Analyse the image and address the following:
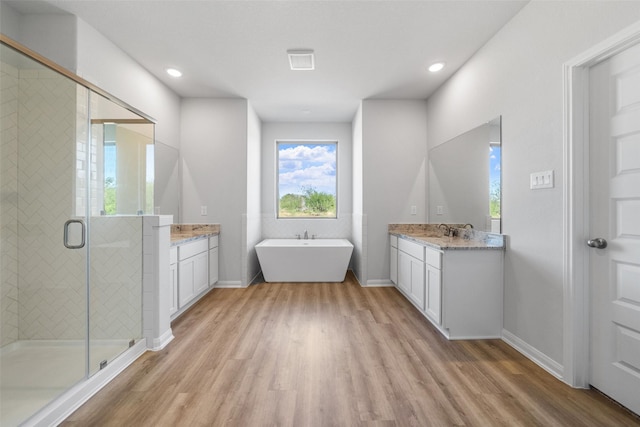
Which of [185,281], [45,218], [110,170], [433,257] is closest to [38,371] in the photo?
[45,218]

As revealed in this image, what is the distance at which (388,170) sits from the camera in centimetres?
405

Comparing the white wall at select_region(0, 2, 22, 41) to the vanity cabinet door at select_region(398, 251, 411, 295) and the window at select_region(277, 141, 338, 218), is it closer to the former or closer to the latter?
the window at select_region(277, 141, 338, 218)

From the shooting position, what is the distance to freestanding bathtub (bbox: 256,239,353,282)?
407 centimetres

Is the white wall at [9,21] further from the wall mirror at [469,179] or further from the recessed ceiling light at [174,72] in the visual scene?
the wall mirror at [469,179]

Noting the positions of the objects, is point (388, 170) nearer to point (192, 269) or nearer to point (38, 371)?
point (192, 269)

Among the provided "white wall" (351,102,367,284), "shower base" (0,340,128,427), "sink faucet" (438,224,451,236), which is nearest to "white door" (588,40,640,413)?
"sink faucet" (438,224,451,236)

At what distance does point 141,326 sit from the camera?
224cm

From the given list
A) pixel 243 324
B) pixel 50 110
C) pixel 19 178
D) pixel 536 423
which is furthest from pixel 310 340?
pixel 50 110

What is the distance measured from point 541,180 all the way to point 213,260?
3.55 metres

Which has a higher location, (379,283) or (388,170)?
(388,170)

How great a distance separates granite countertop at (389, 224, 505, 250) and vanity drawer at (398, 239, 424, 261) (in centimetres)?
6

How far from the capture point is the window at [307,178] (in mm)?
5160

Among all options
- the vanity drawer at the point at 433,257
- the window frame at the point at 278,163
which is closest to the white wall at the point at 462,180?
the vanity drawer at the point at 433,257

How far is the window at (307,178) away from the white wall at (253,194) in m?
0.45
